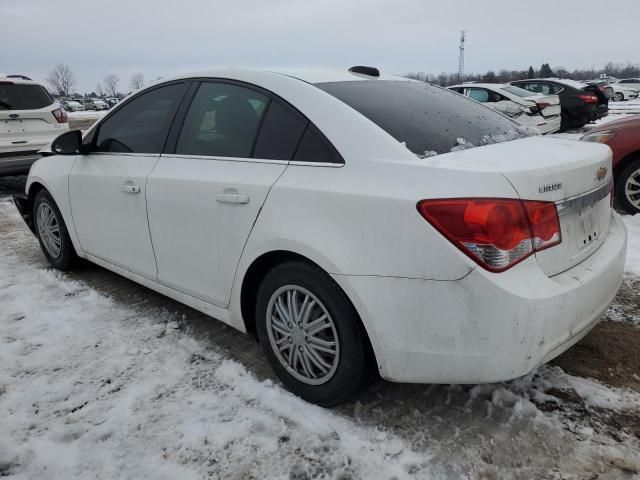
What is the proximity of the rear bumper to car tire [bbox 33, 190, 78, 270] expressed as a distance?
3.02 meters

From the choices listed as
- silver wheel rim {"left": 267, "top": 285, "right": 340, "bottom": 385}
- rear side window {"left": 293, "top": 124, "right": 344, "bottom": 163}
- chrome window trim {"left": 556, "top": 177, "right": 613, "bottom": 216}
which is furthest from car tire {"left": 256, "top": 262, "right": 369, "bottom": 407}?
chrome window trim {"left": 556, "top": 177, "right": 613, "bottom": 216}

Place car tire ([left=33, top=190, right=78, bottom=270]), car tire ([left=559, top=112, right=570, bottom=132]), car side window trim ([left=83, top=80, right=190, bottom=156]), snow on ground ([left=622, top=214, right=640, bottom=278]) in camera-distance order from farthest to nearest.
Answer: car tire ([left=559, top=112, right=570, bottom=132]) < car tire ([left=33, top=190, right=78, bottom=270]) < snow on ground ([left=622, top=214, right=640, bottom=278]) < car side window trim ([left=83, top=80, right=190, bottom=156])

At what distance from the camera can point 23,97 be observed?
790cm

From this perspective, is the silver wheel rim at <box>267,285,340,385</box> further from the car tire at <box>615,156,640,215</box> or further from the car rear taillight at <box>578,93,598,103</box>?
the car rear taillight at <box>578,93,598,103</box>

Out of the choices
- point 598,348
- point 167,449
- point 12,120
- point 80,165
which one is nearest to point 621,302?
point 598,348

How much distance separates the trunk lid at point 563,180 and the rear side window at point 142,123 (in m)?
1.85

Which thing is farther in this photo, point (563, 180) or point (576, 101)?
point (576, 101)

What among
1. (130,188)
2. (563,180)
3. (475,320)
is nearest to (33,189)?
(130,188)

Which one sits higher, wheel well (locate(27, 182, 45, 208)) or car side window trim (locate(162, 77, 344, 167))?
car side window trim (locate(162, 77, 344, 167))

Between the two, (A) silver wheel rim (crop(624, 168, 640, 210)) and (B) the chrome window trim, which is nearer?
(B) the chrome window trim

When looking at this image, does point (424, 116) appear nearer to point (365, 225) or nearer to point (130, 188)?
point (365, 225)

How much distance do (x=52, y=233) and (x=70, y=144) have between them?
41.2 inches

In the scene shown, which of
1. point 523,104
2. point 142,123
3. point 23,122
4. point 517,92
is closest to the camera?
point 142,123

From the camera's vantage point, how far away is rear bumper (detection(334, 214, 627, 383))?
1.85m
